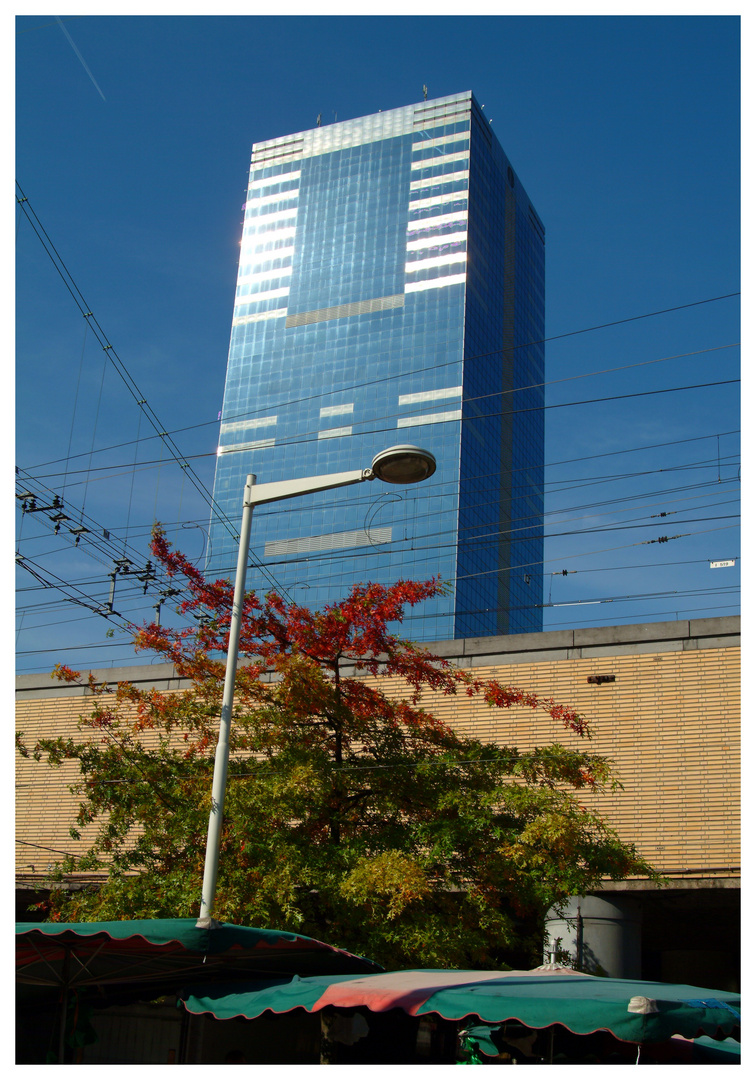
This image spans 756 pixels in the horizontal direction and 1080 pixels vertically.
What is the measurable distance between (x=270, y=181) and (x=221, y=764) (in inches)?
5348

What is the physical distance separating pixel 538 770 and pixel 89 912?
6963 millimetres

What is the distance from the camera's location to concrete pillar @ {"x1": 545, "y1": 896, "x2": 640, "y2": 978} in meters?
17.1

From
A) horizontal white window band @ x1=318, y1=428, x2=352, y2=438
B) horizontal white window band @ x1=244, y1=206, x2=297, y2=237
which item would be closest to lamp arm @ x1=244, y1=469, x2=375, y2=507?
horizontal white window band @ x1=318, y1=428, x2=352, y2=438

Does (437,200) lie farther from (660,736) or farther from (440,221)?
(660,736)

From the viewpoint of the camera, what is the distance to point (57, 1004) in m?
11.2

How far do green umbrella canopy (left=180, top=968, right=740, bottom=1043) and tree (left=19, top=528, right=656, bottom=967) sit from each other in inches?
79.8

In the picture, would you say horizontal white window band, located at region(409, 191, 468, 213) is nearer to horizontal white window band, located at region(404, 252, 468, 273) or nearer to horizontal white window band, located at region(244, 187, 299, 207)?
→ horizontal white window band, located at region(404, 252, 468, 273)

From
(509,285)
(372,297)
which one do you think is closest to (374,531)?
(372,297)

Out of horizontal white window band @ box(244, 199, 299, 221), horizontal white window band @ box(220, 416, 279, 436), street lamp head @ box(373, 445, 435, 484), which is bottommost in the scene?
street lamp head @ box(373, 445, 435, 484)

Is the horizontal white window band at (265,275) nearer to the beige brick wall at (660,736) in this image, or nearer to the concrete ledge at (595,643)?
the concrete ledge at (595,643)

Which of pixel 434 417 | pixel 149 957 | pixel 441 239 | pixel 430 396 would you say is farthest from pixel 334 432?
pixel 149 957

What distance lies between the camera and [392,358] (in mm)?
111938

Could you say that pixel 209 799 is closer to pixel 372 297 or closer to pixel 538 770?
pixel 538 770

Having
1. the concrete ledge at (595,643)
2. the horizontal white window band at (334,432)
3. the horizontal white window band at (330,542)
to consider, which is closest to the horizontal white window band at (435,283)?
the horizontal white window band at (334,432)
